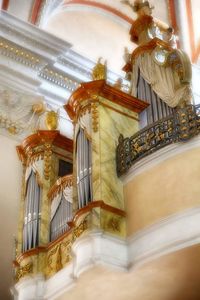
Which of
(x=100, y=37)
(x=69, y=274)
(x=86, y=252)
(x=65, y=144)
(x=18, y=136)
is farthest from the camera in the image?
(x=100, y=37)

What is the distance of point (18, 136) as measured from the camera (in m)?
9.71

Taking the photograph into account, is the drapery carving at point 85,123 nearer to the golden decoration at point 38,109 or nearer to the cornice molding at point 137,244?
the cornice molding at point 137,244

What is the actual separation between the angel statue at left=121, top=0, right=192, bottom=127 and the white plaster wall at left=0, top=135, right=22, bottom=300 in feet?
7.19

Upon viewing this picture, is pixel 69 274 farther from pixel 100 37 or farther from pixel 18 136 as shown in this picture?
pixel 100 37

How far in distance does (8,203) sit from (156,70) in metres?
2.88

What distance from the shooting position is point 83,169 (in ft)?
22.7

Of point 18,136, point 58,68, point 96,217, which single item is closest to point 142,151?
point 96,217

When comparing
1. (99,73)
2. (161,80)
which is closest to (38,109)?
(161,80)

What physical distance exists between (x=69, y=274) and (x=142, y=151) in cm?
156

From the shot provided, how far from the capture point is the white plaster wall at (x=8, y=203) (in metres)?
8.37

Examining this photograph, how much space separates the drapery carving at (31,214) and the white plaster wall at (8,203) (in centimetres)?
83

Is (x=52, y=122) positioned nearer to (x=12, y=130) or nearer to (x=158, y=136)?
(x=12, y=130)

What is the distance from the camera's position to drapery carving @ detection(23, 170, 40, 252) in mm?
7613

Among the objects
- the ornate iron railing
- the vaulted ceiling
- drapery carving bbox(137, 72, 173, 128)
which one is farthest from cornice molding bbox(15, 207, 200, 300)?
the vaulted ceiling
